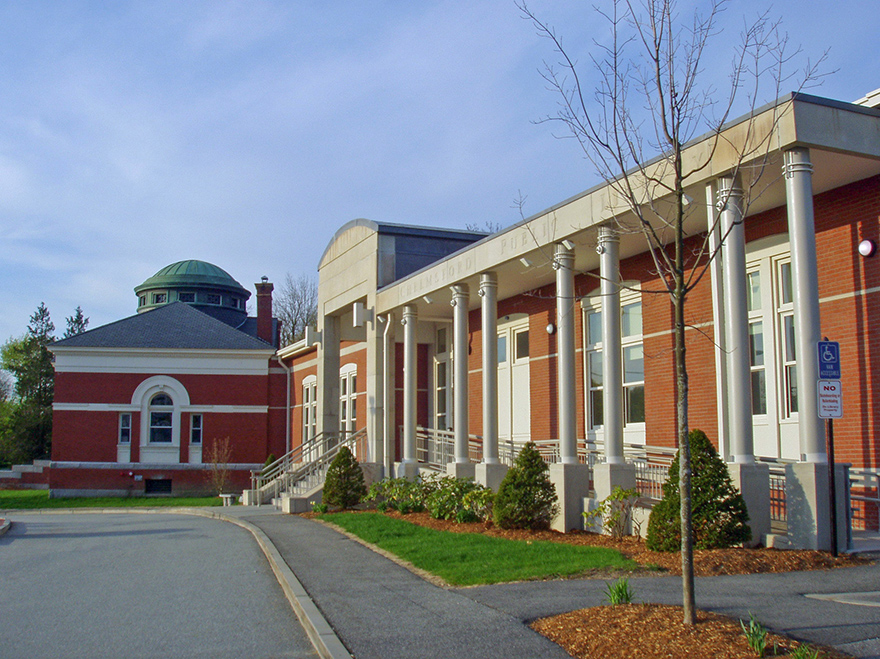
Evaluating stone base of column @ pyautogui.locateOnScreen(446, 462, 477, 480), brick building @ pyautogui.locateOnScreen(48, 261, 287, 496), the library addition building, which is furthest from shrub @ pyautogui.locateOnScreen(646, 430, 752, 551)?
brick building @ pyautogui.locateOnScreen(48, 261, 287, 496)

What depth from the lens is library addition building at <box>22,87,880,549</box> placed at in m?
10.2

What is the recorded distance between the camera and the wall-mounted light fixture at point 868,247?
38.7 ft

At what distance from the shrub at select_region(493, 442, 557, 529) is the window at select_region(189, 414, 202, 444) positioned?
26882mm

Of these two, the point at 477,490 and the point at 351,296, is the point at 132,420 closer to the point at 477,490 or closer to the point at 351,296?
the point at 351,296

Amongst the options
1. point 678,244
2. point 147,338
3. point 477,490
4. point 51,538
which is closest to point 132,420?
point 147,338

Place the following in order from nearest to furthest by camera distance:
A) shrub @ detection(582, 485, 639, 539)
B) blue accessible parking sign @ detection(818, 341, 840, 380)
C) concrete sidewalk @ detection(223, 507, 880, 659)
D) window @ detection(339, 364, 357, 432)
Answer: concrete sidewalk @ detection(223, 507, 880, 659) → blue accessible parking sign @ detection(818, 341, 840, 380) → shrub @ detection(582, 485, 639, 539) → window @ detection(339, 364, 357, 432)

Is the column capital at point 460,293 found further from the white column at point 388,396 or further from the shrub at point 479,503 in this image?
the shrub at point 479,503

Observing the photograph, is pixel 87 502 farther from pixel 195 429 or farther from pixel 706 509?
pixel 706 509

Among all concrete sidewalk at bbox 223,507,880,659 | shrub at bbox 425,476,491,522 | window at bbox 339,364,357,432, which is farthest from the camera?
window at bbox 339,364,357,432

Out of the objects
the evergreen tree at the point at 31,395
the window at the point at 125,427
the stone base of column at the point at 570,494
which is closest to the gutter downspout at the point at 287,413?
the window at the point at 125,427

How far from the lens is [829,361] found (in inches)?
374

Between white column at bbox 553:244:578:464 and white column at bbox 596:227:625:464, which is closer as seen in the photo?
white column at bbox 596:227:625:464

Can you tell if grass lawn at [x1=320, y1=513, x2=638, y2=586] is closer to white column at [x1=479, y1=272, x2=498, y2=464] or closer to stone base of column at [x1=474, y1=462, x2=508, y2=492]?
stone base of column at [x1=474, y1=462, x2=508, y2=492]

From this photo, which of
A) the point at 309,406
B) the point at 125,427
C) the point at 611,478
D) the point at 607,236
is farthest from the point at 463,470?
the point at 125,427
